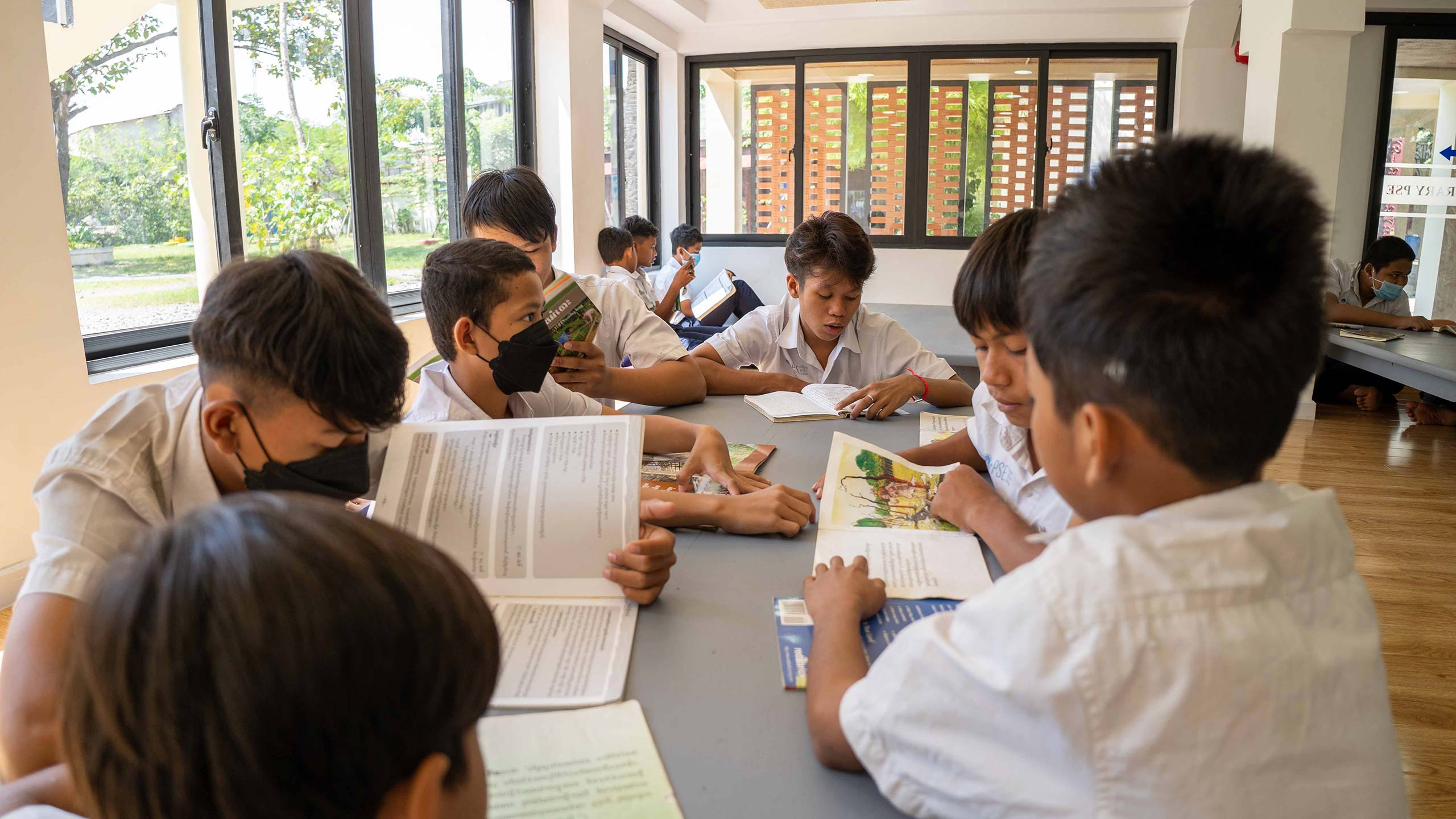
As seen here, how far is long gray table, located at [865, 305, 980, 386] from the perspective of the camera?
2.98 meters

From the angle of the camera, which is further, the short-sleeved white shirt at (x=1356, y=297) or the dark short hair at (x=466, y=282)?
the short-sleeved white shirt at (x=1356, y=297)

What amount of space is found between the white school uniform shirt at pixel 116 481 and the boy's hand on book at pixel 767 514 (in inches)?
25.4

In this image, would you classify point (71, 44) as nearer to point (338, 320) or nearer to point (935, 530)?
point (338, 320)

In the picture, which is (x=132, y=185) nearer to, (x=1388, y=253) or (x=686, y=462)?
(x=686, y=462)

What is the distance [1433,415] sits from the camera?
5.18 meters

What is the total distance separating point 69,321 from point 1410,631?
3.80m

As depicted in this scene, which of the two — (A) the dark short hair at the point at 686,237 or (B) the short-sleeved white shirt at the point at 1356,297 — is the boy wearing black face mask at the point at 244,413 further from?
(B) the short-sleeved white shirt at the point at 1356,297

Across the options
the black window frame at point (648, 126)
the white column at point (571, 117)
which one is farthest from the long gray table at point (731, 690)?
the black window frame at point (648, 126)

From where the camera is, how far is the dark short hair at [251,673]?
0.41 meters

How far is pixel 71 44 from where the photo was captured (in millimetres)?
2760

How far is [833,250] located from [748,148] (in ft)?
18.9

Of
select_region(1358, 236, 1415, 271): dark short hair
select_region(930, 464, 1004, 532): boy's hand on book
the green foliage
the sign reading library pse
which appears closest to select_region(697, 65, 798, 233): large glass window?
select_region(1358, 236, 1415, 271): dark short hair

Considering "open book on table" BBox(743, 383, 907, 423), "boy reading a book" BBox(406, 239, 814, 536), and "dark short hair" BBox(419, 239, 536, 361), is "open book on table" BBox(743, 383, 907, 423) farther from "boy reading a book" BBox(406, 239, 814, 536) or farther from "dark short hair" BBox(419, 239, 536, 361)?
"dark short hair" BBox(419, 239, 536, 361)

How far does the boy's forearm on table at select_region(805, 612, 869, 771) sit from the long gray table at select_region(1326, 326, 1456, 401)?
9.23 ft
